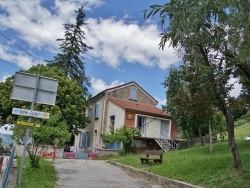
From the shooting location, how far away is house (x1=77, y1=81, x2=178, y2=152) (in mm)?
30125

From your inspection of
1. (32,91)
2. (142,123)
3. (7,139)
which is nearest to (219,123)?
(142,123)

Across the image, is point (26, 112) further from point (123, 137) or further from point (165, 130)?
point (165, 130)

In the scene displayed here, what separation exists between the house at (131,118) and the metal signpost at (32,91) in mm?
20821

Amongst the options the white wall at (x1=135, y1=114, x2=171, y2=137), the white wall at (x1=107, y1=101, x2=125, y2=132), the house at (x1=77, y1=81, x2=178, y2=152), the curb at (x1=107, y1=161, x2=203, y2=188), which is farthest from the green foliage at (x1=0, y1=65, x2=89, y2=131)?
the curb at (x1=107, y1=161, x2=203, y2=188)

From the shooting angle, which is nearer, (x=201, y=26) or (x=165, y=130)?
(x=201, y=26)

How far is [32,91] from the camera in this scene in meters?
8.25

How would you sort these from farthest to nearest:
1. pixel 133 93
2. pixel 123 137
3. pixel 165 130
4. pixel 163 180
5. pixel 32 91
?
pixel 133 93
pixel 165 130
pixel 123 137
pixel 163 180
pixel 32 91

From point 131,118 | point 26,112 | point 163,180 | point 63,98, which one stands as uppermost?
point 63,98

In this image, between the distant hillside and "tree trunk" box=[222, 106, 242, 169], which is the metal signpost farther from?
"tree trunk" box=[222, 106, 242, 169]

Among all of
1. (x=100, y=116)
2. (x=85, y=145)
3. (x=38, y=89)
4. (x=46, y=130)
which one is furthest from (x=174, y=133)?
(x=38, y=89)

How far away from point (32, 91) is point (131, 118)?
22.4 meters

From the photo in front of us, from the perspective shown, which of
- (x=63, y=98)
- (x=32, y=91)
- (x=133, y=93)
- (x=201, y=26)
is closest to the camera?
(x=201, y=26)

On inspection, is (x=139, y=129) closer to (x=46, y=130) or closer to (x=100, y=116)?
(x=100, y=116)

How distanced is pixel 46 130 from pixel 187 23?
8396 mm
